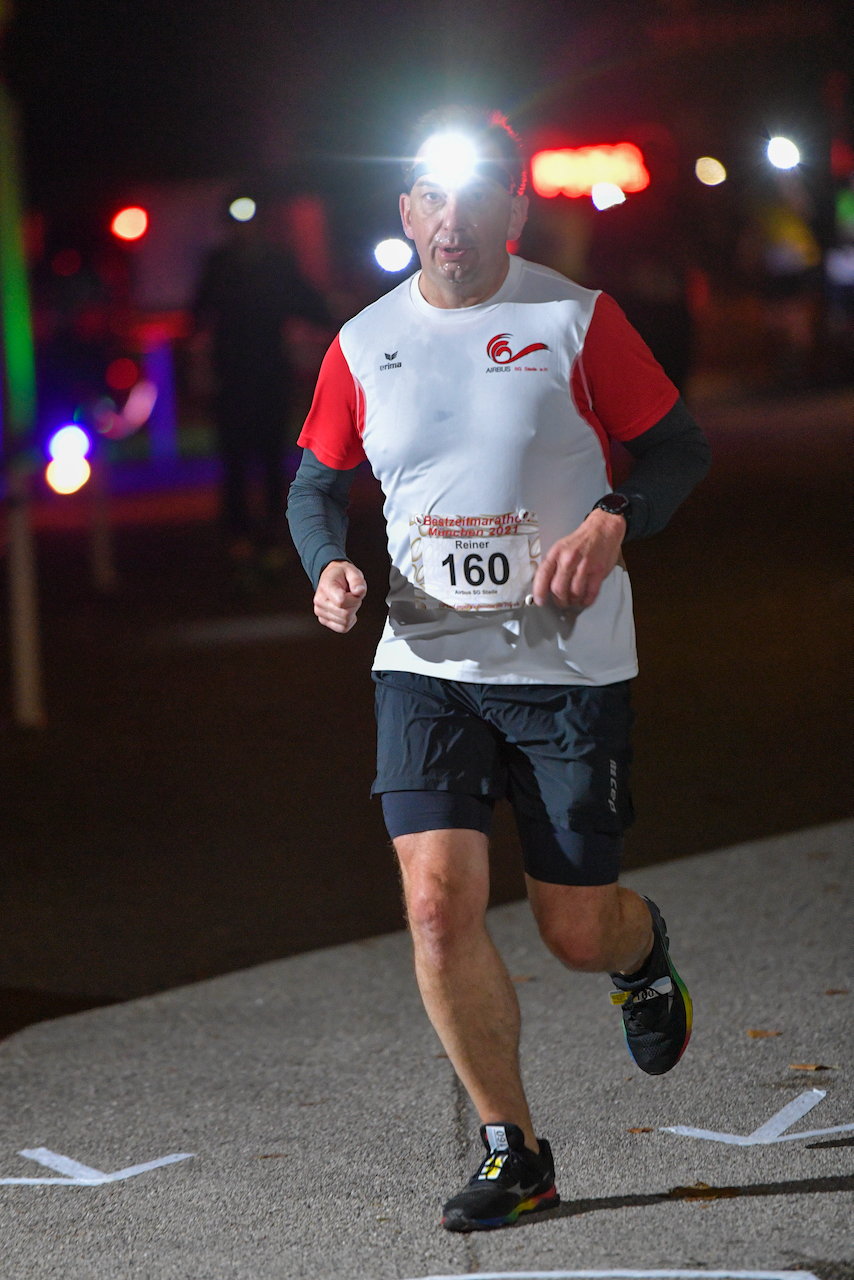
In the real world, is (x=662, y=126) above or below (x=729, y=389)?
above

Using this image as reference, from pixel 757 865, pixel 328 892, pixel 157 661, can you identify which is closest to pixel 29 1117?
pixel 328 892

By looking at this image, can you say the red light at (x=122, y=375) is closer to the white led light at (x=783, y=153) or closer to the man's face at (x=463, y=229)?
the white led light at (x=783, y=153)

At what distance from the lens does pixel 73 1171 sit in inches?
165

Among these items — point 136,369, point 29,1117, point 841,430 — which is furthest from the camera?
point 841,430

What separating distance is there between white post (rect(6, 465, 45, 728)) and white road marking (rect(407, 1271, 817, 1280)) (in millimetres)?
6436

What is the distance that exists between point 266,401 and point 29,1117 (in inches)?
361

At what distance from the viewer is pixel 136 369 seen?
16156 millimetres

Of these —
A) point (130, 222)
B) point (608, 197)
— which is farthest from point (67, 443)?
point (608, 197)

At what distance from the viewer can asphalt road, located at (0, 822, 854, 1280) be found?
11.9 feet

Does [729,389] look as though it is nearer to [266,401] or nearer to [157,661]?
[266,401]

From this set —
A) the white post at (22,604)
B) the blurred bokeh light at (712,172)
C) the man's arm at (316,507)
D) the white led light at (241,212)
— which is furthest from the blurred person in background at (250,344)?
the man's arm at (316,507)

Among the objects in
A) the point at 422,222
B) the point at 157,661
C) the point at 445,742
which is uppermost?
the point at 422,222

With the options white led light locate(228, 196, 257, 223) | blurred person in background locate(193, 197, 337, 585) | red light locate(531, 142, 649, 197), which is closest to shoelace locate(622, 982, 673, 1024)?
blurred person in background locate(193, 197, 337, 585)

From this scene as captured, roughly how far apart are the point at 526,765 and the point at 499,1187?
86 centimetres
